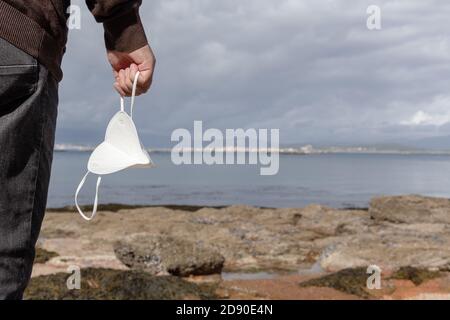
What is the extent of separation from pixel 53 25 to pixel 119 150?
52 cm

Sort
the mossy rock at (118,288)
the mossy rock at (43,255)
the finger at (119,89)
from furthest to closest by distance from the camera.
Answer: the mossy rock at (43,255) < the mossy rock at (118,288) < the finger at (119,89)

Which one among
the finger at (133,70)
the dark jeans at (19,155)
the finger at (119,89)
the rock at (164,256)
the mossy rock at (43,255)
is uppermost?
the finger at (133,70)

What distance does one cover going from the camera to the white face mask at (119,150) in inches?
83.4

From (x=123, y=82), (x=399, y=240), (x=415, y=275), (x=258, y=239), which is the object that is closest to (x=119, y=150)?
(x=123, y=82)

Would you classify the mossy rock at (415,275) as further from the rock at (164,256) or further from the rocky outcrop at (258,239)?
the rock at (164,256)

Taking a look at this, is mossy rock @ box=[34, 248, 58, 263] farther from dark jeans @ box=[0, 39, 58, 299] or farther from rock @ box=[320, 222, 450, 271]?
dark jeans @ box=[0, 39, 58, 299]

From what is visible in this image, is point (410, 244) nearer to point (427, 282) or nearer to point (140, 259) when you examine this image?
point (427, 282)

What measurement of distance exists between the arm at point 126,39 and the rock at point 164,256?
12812 millimetres

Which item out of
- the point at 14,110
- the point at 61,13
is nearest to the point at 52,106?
the point at 14,110

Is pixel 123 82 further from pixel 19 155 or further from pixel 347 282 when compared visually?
pixel 347 282

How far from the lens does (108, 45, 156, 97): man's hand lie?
Result: 215 cm

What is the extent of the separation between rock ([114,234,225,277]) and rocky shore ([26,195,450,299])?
3 cm

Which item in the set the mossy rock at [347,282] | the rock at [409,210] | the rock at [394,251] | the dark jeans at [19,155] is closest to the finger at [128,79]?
the dark jeans at [19,155]

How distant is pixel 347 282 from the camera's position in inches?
538
